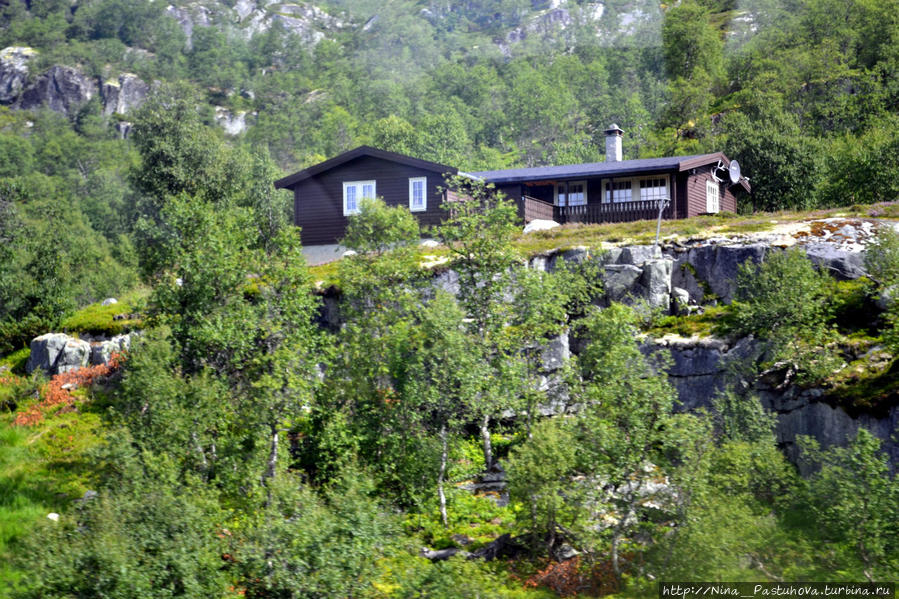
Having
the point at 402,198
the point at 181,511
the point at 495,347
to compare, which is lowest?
the point at 181,511

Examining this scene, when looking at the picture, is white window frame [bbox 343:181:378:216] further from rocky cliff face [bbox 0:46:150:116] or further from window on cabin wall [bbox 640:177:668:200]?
rocky cliff face [bbox 0:46:150:116]

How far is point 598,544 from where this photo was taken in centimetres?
2020

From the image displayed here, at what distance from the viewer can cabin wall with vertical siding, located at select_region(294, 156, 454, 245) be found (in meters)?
41.5

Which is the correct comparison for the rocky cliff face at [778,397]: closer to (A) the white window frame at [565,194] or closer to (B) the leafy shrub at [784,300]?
(B) the leafy shrub at [784,300]

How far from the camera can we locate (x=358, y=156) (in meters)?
42.4

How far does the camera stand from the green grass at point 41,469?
941 inches

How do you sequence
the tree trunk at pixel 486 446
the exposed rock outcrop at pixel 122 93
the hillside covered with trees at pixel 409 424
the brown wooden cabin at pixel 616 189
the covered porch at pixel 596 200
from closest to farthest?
1. the hillside covered with trees at pixel 409 424
2. the tree trunk at pixel 486 446
3. the brown wooden cabin at pixel 616 189
4. the covered porch at pixel 596 200
5. the exposed rock outcrop at pixel 122 93

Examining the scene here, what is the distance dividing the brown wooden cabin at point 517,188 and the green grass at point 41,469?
680 inches

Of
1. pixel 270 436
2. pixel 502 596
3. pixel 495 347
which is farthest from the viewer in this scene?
pixel 495 347

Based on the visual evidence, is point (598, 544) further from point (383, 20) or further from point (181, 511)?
point (383, 20)

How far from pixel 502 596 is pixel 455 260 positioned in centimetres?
1428

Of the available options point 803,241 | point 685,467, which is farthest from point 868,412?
point 803,241

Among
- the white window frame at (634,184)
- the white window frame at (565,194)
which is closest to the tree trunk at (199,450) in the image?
the white window frame at (565,194)

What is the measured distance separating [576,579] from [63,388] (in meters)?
21.9
